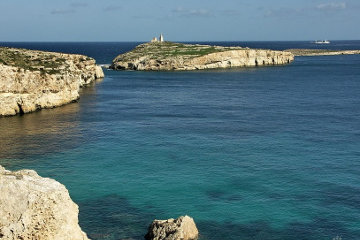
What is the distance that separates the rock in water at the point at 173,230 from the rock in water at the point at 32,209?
11.1m

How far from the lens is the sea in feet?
136

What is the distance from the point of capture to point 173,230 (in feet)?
118

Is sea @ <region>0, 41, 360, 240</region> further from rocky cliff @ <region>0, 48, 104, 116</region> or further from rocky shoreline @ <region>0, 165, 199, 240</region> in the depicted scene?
rocky shoreline @ <region>0, 165, 199, 240</region>

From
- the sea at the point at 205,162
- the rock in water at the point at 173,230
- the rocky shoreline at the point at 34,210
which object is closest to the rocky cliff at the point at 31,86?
the sea at the point at 205,162

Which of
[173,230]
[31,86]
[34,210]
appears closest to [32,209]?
[34,210]

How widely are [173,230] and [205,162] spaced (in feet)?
77.1

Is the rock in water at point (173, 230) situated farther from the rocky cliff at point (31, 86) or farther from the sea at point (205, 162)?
the rocky cliff at point (31, 86)

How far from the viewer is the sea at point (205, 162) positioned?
41.3 meters

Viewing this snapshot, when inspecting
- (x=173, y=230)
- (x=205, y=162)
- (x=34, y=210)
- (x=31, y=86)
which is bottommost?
(x=173, y=230)

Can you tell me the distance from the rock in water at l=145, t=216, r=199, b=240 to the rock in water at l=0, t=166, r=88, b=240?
11081 mm

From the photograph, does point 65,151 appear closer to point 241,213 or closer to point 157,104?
point 241,213

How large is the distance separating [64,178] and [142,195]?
11.7 metres

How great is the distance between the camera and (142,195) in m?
47.4

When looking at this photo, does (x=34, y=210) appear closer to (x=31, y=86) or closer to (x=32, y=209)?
(x=32, y=209)
